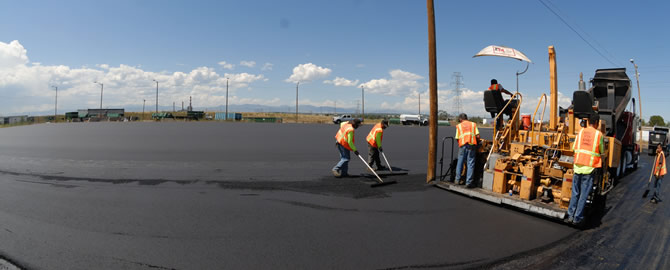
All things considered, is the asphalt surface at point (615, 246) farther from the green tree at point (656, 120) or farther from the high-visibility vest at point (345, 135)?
the green tree at point (656, 120)

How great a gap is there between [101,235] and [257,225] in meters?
2.11

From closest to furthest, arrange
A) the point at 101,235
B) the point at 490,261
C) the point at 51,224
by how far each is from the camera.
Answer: the point at 490,261 < the point at 101,235 < the point at 51,224

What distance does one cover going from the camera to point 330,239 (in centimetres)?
481

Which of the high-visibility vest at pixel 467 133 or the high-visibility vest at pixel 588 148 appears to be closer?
the high-visibility vest at pixel 588 148

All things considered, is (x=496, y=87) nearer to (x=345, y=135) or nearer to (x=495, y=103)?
(x=495, y=103)

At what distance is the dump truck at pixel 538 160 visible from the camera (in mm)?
→ 6371

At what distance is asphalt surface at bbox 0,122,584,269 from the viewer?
13.6ft

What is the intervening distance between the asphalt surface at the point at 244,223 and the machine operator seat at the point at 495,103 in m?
2.25

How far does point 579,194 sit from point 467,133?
245 cm

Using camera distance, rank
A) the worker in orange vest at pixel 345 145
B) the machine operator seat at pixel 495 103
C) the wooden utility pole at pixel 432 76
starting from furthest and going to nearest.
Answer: the worker in orange vest at pixel 345 145
the wooden utility pole at pixel 432 76
the machine operator seat at pixel 495 103

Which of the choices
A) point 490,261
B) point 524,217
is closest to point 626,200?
point 524,217

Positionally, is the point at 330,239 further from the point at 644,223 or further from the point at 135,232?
the point at 644,223

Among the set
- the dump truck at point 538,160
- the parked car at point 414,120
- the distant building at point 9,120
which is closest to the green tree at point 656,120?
the parked car at point 414,120

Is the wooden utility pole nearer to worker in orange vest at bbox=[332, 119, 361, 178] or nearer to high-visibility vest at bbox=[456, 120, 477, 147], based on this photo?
high-visibility vest at bbox=[456, 120, 477, 147]
